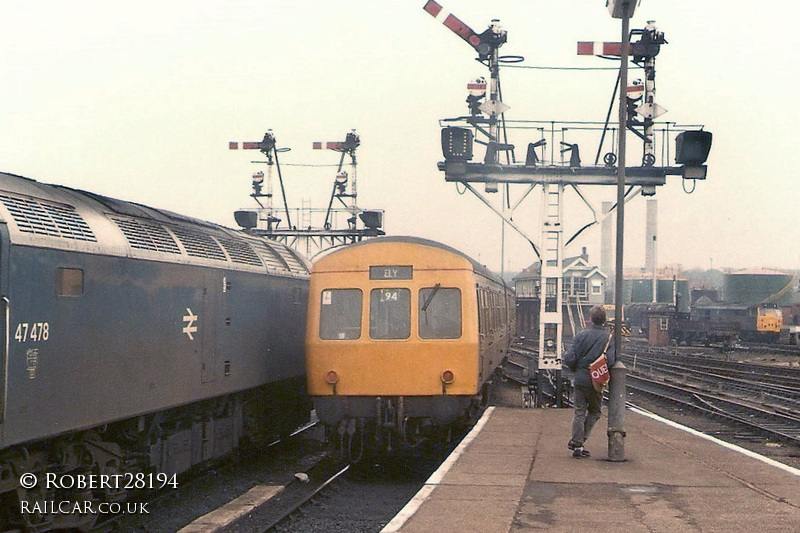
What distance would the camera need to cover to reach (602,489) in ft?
29.1

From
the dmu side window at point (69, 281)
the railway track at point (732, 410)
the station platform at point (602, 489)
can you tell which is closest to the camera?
the station platform at point (602, 489)

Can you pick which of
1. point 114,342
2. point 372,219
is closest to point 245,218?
point 372,219

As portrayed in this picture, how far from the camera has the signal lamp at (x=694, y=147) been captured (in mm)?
17859

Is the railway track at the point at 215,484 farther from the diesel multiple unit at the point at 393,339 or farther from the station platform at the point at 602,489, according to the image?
the station platform at the point at 602,489

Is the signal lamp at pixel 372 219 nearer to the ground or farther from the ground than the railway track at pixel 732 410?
farther from the ground

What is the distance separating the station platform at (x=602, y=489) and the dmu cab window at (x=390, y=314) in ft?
5.66

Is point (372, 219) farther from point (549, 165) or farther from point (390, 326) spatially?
point (390, 326)

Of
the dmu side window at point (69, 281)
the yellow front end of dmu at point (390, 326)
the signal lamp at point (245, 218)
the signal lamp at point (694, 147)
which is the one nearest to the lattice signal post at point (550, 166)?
the signal lamp at point (694, 147)

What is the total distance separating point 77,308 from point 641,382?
23208 mm

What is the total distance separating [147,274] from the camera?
9.95m

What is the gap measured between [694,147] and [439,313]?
7415 mm

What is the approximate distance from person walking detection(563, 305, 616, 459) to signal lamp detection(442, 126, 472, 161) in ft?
23.6

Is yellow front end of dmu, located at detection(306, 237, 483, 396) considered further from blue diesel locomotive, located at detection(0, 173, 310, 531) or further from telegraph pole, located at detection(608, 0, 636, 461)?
telegraph pole, located at detection(608, 0, 636, 461)

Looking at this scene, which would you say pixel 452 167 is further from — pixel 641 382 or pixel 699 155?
pixel 641 382
